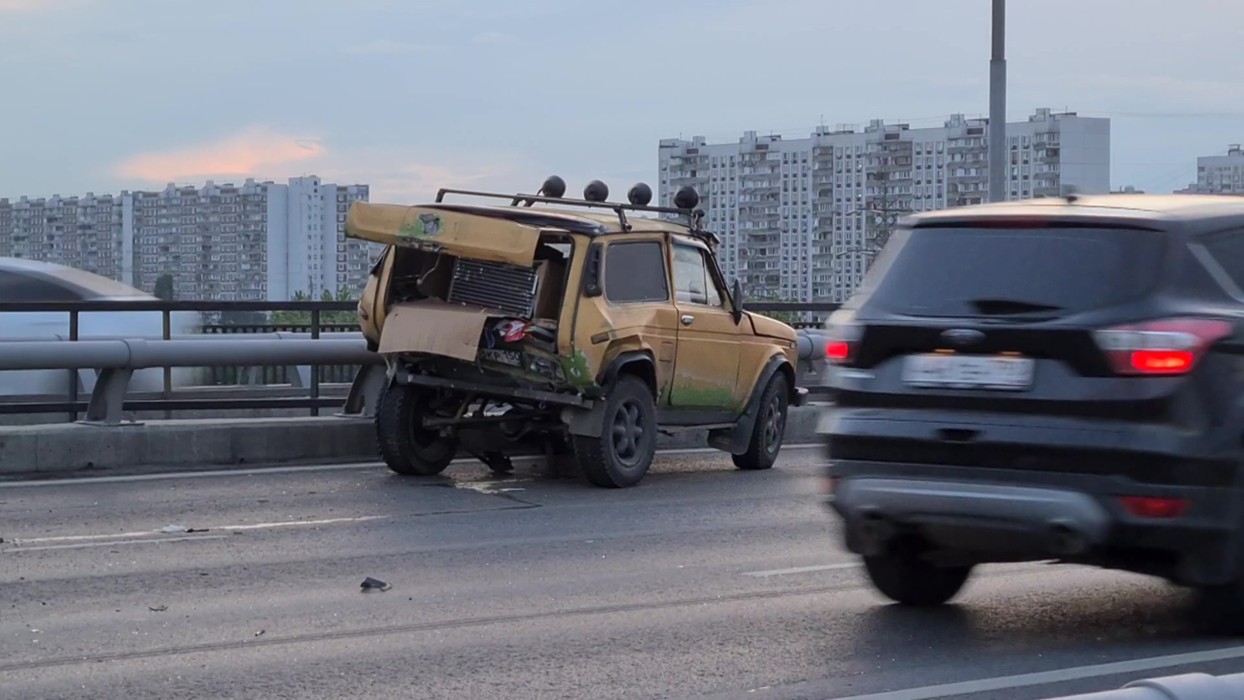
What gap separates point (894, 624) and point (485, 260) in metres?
5.23

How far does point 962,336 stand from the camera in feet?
22.5

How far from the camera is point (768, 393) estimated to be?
45.8 feet

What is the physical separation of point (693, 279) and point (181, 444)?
4.35 m

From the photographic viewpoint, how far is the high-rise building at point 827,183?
2208 cm

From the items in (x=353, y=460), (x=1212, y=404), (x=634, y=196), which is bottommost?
(x=353, y=460)

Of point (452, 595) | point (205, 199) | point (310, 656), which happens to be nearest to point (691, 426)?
point (452, 595)

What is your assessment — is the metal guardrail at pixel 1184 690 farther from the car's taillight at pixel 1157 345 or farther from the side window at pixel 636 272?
the side window at pixel 636 272

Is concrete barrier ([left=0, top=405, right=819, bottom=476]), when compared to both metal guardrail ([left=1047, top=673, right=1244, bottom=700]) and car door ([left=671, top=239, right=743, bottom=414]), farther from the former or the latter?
metal guardrail ([left=1047, top=673, right=1244, bottom=700])

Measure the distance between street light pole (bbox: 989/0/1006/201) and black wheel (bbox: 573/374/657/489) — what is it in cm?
851

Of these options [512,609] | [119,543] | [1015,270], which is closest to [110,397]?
[119,543]

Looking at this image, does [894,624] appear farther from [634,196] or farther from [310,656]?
[634,196]

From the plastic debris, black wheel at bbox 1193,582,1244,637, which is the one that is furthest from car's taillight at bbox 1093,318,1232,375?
the plastic debris

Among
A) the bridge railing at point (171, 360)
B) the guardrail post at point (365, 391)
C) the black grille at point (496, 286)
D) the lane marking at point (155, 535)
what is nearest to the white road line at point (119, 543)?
the lane marking at point (155, 535)

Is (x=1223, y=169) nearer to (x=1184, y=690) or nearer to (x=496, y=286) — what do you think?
(x=496, y=286)
